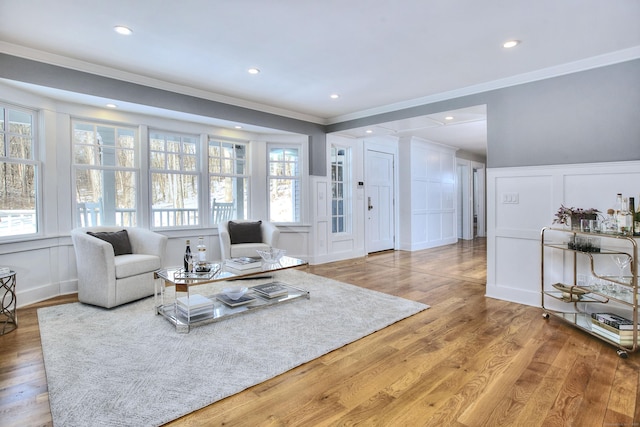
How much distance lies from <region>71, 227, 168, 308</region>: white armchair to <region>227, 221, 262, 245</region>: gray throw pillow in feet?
3.74

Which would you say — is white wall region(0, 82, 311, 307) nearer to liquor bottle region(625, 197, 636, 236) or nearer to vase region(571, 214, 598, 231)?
vase region(571, 214, 598, 231)

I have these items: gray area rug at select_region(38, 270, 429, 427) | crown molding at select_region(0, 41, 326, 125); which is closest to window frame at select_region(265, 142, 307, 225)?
crown molding at select_region(0, 41, 326, 125)

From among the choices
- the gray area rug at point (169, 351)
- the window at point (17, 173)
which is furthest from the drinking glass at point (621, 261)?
the window at point (17, 173)

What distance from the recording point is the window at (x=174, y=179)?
453cm

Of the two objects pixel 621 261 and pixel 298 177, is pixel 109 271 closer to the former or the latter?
pixel 298 177

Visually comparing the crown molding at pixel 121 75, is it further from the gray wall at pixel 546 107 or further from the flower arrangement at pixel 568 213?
the flower arrangement at pixel 568 213

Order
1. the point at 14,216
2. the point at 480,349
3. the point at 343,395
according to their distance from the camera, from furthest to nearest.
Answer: the point at 14,216, the point at 480,349, the point at 343,395

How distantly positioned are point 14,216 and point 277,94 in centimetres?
327

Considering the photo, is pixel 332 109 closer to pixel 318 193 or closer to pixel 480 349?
pixel 318 193

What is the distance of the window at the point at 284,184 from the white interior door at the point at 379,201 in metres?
1.59

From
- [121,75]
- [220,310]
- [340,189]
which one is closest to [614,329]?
[220,310]

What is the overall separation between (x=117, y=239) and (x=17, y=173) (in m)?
1.18

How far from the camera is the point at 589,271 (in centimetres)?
309

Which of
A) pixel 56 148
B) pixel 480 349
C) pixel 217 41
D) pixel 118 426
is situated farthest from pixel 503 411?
pixel 56 148
